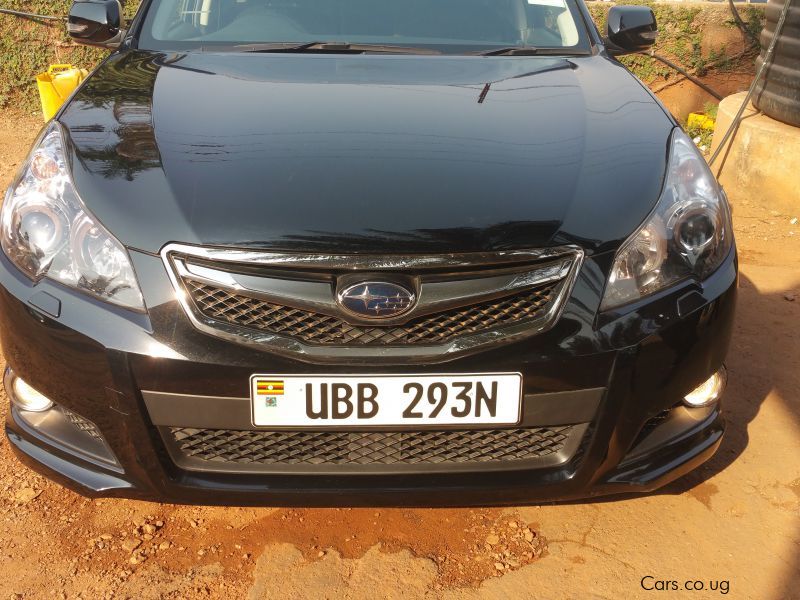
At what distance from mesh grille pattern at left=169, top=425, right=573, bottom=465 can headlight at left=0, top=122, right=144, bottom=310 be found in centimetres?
34

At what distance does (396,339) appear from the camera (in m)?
1.88

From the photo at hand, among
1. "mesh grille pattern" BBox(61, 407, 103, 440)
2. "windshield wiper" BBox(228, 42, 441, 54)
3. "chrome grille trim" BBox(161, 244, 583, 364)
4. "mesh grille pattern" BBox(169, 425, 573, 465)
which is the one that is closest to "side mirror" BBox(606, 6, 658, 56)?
"windshield wiper" BBox(228, 42, 441, 54)

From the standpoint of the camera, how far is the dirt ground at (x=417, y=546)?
2182mm

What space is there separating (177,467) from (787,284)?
3.18m

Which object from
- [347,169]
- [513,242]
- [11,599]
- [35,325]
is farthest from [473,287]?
[11,599]

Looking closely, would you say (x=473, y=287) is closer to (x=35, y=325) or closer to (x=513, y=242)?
(x=513, y=242)

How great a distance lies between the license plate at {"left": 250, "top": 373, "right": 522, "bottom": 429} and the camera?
1.86 metres

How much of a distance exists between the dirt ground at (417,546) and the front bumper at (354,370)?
270 mm

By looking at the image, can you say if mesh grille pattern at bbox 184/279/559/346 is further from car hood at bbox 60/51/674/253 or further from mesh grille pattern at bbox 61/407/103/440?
mesh grille pattern at bbox 61/407/103/440

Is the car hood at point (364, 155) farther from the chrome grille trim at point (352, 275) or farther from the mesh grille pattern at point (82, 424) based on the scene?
the mesh grille pattern at point (82, 424)

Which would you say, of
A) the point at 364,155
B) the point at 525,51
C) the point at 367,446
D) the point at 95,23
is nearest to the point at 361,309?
the point at 367,446

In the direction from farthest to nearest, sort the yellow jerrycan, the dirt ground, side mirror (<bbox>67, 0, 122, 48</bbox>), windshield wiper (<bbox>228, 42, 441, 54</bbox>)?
the yellow jerrycan → side mirror (<bbox>67, 0, 122, 48</bbox>) → windshield wiper (<bbox>228, 42, 441, 54</bbox>) → the dirt ground

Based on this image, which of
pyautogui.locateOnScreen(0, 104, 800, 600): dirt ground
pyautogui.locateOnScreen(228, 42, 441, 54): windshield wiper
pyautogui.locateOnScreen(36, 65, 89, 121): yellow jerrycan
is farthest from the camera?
pyautogui.locateOnScreen(36, 65, 89, 121): yellow jerrycan

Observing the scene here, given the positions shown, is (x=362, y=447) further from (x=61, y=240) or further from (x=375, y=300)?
(x=61, y=240)
